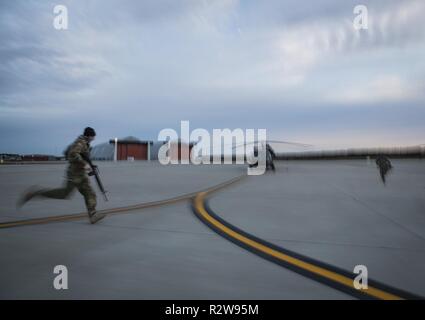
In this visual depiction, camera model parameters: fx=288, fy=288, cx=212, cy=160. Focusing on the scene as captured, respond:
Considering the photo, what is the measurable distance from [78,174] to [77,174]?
16 millimetres

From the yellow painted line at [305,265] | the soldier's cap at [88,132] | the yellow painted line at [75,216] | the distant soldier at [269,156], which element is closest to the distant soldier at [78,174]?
the soldier's cap at [88,132]

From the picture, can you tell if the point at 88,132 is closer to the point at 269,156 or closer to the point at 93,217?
the point at 93,217

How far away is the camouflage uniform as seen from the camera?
4.91 meters

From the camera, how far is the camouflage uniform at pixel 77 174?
491 centimetres

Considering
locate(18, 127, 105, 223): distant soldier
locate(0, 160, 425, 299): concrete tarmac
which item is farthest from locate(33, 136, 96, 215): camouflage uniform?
locate(0, 160, 425, 299): concrete tarmac

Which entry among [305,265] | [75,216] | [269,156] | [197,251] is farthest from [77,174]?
[269,156]

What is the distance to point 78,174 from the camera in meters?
4.99

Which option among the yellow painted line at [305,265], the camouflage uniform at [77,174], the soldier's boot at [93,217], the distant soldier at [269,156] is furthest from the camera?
the distant soldier at [269,156]

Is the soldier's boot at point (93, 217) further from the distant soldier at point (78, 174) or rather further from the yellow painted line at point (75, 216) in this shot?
the yellow painted line at point (75, 216)

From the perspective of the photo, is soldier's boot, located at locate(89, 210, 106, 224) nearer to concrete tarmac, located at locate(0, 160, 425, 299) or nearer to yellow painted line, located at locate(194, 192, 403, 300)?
concrete tarmac, located at locate(0, 160, 425, 299)

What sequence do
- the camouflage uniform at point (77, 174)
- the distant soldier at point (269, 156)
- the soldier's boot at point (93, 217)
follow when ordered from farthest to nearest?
the distant soldier at point (269, 156)
the soldier's boot at point (93, 217)
the camouflage uniform at point (77, 174)

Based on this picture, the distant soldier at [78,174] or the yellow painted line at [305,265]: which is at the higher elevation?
the distant soldier at [78,174]
